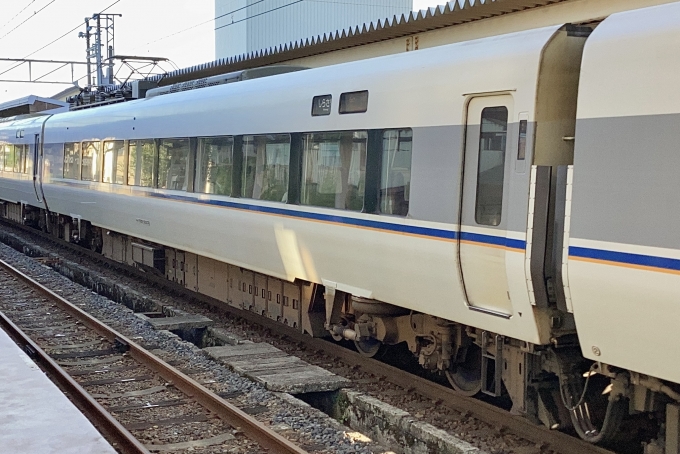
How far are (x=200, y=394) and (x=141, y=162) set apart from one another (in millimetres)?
6236

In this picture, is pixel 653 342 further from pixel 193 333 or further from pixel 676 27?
pixel 193 333

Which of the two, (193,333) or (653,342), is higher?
(653,342)

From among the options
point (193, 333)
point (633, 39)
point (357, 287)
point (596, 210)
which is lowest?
point (193, 333)

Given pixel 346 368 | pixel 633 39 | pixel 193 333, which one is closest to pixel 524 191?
pixel 633 39

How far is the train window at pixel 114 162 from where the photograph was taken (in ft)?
45.2

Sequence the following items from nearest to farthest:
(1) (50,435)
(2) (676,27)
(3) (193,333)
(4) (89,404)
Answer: (2) (676,27) → (1) (50,435) → (4) (89,404) → (3) (193,333)

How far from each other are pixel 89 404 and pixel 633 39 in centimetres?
528

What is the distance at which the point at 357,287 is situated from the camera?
754 cm

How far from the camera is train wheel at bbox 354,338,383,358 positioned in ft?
28.0

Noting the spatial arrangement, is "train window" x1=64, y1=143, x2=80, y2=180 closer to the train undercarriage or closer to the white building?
the train undercarriage

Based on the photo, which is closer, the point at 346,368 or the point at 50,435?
the point at 50,435

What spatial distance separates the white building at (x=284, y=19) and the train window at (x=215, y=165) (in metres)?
30.8

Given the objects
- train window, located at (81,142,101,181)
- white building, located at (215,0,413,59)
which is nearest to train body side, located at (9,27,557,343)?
train window, located at (81,142,101,181)

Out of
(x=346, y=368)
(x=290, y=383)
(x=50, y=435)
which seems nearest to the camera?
(x=50, y=435)
